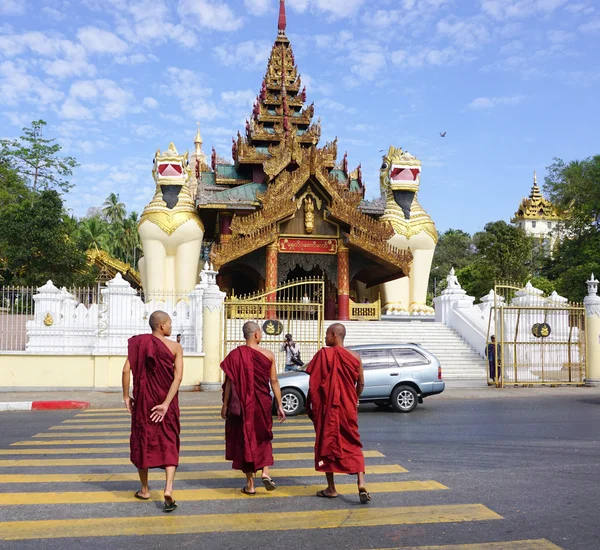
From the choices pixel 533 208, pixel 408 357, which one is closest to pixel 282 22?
pixel 408 357

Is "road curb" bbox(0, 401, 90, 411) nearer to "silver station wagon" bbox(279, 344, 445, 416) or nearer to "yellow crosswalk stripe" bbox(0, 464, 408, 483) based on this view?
"silver station wagon" bbox(279, 344, 445, 416)

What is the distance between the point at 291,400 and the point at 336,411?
6.37 m

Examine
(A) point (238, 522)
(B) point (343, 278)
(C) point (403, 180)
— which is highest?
(C) point (403, 180)

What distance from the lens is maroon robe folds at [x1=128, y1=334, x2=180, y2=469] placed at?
567 centimetres

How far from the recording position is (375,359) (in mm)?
12875

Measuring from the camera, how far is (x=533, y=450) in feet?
27.4

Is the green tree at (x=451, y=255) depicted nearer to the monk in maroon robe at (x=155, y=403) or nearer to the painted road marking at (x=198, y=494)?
the painted road marking at (x=198, y=494)

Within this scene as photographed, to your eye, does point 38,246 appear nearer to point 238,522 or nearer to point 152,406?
point 152,406

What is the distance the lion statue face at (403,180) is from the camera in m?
31.4

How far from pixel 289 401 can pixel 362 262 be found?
17206 mm

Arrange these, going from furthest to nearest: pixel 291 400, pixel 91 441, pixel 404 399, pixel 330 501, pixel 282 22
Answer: pixel 282 22
pixel 404 399
pixel 291 400
pixel 91 441
pixel 330 501

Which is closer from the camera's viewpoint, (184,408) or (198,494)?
(198,494)

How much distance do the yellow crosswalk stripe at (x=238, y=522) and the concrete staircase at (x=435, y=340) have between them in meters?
14.7

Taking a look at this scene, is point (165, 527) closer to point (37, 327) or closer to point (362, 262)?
point (37, 327)
